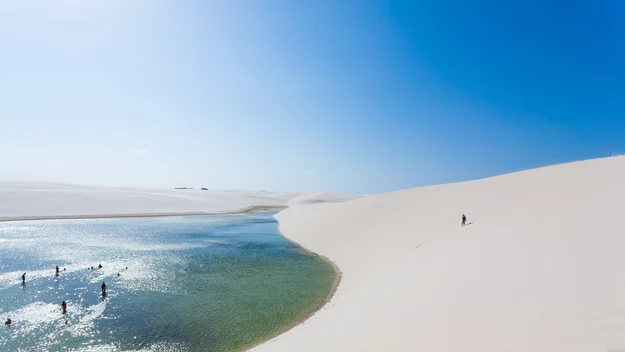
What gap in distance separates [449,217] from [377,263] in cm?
842

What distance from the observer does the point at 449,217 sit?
2614cm

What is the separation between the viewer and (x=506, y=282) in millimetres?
9562

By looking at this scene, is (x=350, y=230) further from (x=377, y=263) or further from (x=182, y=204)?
(x=182, y=204)

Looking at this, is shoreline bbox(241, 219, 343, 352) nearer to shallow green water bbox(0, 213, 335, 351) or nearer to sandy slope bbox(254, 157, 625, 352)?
shallow green water bbox(0, 213, 335, 351)

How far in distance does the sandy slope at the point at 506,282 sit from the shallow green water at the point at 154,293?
123 inches

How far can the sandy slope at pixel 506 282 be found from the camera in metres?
6.68

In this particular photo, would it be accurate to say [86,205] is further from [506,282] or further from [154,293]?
[506,282]

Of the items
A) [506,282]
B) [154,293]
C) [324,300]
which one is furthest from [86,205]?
[506,282]

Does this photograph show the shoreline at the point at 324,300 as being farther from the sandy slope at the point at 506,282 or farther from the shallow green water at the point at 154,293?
the sandy slope at the point at 506,282

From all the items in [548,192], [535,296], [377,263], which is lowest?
[377,263]

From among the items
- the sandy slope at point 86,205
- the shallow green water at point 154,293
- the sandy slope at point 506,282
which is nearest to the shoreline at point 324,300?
the shallow green water at point 154,293

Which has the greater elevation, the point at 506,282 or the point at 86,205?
the point at 506,282

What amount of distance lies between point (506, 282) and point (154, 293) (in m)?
20.3

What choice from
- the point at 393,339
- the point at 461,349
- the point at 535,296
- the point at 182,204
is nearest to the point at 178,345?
the point at 393,339
